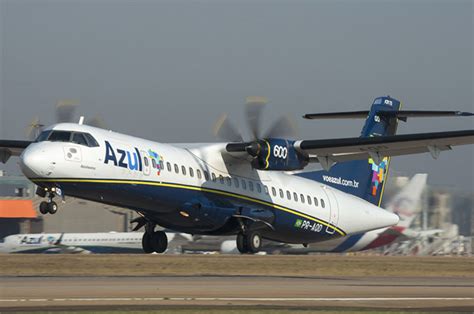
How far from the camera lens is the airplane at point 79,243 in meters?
45.2

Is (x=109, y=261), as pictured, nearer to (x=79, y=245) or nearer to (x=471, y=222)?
(x=79, y=245)

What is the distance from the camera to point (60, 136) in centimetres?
2225

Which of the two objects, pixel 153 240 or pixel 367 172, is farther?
pixel 367 172

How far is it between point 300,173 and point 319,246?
18.9 meters

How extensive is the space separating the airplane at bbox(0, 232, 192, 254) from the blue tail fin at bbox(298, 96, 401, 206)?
655 inches

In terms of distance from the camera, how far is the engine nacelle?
25.5 metres

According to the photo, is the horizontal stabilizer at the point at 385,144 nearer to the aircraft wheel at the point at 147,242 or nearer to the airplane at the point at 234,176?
the airplane at the point at 234,176

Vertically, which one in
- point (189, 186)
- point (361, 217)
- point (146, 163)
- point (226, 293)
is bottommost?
point (226, 293)

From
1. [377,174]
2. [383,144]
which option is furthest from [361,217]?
[383,144]

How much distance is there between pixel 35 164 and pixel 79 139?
157cm

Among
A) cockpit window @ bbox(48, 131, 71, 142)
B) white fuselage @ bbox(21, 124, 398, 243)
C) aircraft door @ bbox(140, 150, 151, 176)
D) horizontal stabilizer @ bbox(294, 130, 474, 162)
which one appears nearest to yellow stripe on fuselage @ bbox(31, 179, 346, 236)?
white fuselage @ bbox(21, 124, 398, 243)

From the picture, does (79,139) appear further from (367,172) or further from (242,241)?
(367,172)

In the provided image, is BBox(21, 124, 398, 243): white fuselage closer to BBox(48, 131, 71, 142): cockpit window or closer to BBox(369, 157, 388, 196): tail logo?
BBox(48, 131, 71, 142): cockpit window

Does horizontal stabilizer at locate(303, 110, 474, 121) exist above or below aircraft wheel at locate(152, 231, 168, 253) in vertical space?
above
